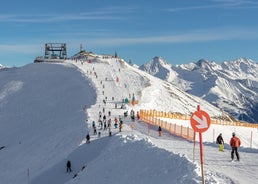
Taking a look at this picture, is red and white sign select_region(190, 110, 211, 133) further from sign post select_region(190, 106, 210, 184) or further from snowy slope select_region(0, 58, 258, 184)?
snowy slope select_region(0, 58, 258, 184)

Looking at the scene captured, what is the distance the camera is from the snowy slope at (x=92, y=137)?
2553cm

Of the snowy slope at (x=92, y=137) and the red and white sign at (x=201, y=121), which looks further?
the snowy slope at (x=92, y=137)

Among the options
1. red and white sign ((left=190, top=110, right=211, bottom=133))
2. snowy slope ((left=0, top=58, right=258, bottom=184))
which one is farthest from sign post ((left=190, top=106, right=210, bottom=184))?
snowy slope ((left=0, top=58, right=258, bottom=184))

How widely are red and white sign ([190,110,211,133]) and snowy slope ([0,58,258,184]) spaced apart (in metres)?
2.83

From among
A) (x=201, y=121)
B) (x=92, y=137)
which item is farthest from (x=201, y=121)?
(x=92, y=137)

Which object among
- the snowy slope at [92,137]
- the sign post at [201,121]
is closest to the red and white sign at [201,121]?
the sign post at [201,121]

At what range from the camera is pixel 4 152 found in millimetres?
56625

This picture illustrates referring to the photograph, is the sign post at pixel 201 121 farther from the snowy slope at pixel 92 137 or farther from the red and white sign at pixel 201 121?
the snowy slope at pixel 92 137

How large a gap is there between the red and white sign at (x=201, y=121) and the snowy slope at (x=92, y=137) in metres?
2.83

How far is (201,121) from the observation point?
19.1m

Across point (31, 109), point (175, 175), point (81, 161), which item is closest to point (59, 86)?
point (31, 109)

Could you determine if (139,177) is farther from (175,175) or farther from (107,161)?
(107,161)

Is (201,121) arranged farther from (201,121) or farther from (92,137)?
(92,137)

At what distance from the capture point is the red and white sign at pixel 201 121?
18938mm
